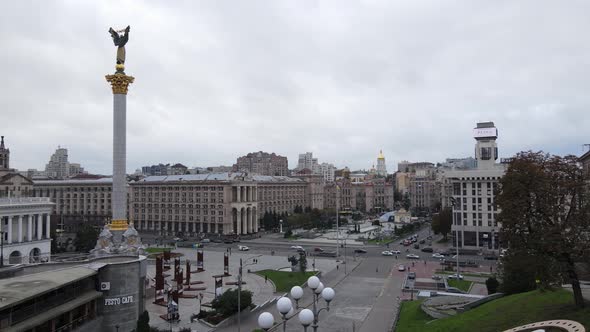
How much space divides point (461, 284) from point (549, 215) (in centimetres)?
2751

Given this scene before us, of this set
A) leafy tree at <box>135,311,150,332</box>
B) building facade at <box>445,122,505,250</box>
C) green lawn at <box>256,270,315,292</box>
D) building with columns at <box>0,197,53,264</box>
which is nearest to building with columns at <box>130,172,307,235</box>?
building with columns at <box>0,197,53,264</box>

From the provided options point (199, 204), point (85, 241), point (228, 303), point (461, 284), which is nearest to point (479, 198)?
point (461, 284)

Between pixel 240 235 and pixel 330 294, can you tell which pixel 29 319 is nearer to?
pixel 330 294

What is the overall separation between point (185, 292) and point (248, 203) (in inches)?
2350

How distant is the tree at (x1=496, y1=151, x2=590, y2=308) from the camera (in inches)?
937

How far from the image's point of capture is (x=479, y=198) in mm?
77000

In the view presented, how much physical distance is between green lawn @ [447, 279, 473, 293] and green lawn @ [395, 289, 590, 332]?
13.4m

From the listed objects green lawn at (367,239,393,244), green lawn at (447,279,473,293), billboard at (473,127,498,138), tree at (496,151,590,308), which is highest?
billboard at (473,127,498,138)

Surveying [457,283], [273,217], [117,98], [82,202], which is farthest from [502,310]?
[82,202]

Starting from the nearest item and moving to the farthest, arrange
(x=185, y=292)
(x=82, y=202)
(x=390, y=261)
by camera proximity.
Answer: (x=185, y=292), (x=390, y=261), (x=82, y=202)

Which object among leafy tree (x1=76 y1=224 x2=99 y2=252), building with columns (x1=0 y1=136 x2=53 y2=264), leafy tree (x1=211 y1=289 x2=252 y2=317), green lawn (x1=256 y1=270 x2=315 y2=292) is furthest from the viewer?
leafy tree (x1=76 y1=224 x2=99 y2=252)

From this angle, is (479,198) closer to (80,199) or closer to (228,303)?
(228,303)

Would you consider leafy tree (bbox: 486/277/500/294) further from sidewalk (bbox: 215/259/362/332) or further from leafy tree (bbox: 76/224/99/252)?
leafy tree (bbox: 76/224/99/252)

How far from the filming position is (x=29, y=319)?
2292 cm
